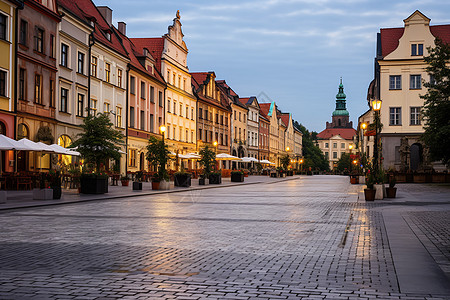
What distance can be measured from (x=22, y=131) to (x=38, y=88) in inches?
137

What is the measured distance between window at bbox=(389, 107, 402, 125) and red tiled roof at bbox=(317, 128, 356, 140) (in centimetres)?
13344

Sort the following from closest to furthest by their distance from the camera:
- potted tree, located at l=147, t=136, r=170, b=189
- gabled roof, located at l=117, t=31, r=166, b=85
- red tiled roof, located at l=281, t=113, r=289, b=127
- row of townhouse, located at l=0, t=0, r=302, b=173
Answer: row of townhouse, located at l=0, t=0, r=302, b=173 → potted tree, located at l=147, t=136, r=170, b=189 → gabled roof, located at l=117, t=31, r=166, b=85 → red tiled roof, located at l=281, t=113, r=289, b=127

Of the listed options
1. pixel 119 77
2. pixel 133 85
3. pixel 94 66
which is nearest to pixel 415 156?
pixel 133 85

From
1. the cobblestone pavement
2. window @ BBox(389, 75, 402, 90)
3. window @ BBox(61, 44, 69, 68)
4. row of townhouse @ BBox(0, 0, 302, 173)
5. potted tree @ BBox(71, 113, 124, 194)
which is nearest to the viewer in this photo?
the cobblestone pavement

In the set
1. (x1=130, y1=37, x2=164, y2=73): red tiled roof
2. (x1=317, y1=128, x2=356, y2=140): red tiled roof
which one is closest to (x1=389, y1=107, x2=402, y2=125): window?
(x1=130, y1=37, x2=164, y2=73): red tiled roof

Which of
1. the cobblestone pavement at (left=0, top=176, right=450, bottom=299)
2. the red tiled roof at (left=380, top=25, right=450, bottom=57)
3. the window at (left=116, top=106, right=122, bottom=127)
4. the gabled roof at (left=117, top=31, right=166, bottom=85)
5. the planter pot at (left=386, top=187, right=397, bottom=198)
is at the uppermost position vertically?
the red tiled roof at (left=380, top=25, right=450, bottom=57)

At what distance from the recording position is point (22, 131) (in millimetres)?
30391

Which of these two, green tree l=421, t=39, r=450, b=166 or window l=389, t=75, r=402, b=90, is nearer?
green tree l=421, t=39, r=450, b=166

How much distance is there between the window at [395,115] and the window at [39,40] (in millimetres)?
36918

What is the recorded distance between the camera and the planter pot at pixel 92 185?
83.5ft

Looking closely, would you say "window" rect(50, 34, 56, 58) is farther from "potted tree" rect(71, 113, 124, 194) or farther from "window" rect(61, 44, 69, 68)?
"potted tree" rect(71, 113, 124, 194)

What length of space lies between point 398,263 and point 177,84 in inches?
2176

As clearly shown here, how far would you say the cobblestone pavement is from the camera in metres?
6.14

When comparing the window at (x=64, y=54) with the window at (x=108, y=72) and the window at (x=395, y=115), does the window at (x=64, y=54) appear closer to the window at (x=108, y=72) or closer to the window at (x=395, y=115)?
the window at (x=108, y=72)
